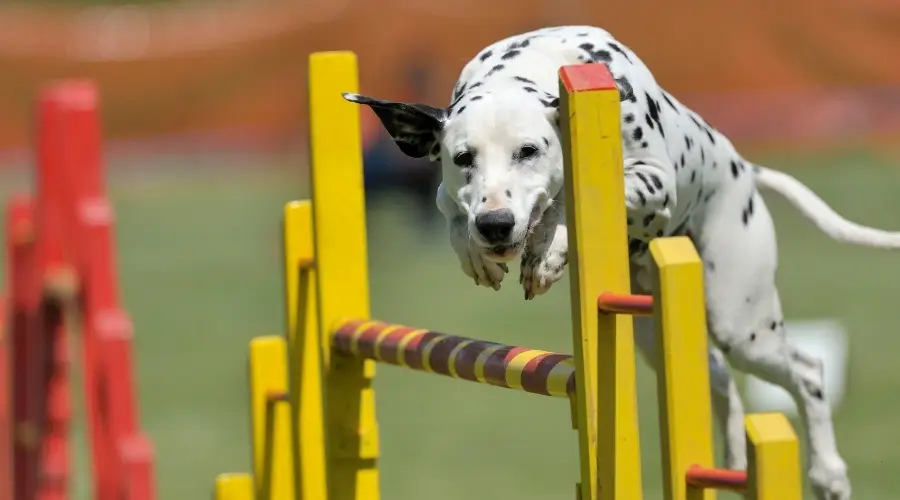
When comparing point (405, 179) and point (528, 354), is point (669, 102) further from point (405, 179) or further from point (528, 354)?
point (405, 179)

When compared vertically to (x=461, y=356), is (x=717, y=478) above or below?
below

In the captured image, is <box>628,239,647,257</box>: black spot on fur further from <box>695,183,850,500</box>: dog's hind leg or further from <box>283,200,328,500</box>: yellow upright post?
<box>283,200,328,500</box>: yellow upright post

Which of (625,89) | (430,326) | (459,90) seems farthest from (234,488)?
(430,326)

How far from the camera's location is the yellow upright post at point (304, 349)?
541 centimetres

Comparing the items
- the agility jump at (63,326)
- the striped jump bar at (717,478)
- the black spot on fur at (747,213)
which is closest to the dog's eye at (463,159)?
the striped jump bar at (717,478)

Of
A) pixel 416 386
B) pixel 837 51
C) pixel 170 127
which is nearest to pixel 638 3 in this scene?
pixel 837 51

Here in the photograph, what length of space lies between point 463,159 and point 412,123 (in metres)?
0.26

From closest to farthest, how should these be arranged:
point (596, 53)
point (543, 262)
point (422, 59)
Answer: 1. point (543, 262)
2. point (596, 53)
3. point (422, 59)

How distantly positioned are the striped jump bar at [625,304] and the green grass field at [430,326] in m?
5.59

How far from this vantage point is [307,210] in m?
5.38

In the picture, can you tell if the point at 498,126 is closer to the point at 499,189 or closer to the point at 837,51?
the point at 499,189

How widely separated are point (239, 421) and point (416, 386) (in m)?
1.52

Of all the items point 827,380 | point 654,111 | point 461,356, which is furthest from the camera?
point 827,380

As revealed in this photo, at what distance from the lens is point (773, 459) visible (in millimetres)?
3156
